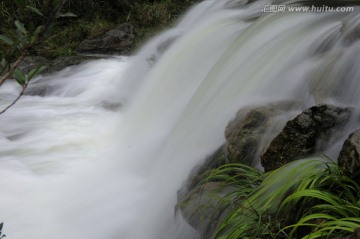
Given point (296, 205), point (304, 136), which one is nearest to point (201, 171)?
point (304, 136)

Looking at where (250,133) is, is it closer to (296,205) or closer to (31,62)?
(296,205)

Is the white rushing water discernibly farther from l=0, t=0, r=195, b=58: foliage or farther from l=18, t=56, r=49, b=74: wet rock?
l=0, t=0, r=195, b=58: foliage

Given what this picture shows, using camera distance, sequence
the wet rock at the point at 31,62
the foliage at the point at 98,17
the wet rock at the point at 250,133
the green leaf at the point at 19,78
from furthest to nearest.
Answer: the foliage at the point at 98,17
the wet rock at the point at 31,62
the wet rock at the point at 250,133
the green leaf at the point at 19,78

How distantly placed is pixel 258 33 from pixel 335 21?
1.06 m

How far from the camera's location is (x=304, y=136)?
2.70 m

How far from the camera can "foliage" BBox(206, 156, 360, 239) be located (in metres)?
2.07

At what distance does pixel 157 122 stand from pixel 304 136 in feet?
9.19

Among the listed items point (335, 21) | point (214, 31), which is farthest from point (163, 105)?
point (335, 21)

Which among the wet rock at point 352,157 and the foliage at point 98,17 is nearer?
the wet rock at point 352,157

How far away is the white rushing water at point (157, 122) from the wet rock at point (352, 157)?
0.50 m

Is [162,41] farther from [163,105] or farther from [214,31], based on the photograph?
[163,105]

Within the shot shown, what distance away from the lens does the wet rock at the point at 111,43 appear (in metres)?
9.05

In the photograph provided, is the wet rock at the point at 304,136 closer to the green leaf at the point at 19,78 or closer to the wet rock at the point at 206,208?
the wet rock at the point at 206,208

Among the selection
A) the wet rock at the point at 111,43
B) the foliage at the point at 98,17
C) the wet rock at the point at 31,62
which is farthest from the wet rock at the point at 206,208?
the foliage at the point at 98,17
